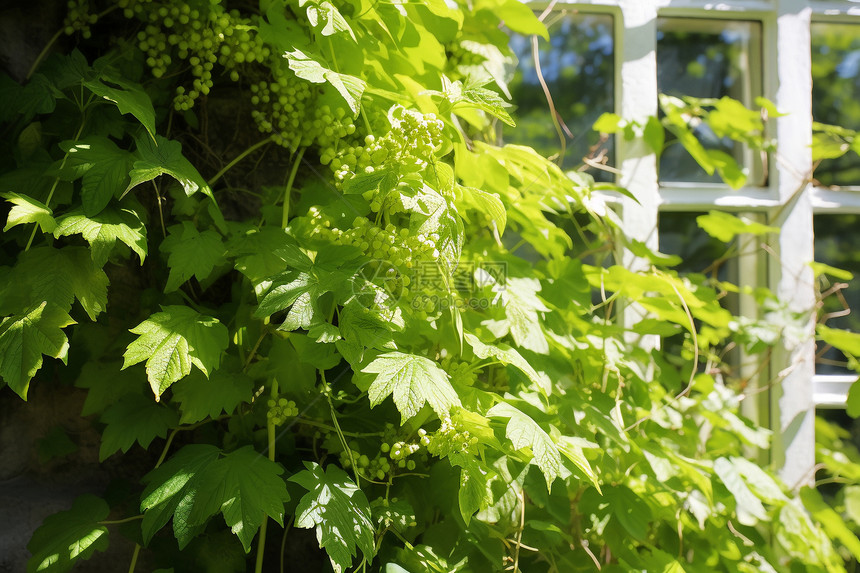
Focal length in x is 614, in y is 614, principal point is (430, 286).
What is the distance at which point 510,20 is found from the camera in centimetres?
108

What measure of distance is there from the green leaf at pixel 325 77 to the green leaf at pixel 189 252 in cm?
25

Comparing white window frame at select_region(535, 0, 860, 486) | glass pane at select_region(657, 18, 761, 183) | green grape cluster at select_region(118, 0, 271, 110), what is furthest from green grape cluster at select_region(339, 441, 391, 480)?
glass pane at select_region(657, 18, 761, 183)

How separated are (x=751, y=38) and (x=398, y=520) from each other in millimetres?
1386

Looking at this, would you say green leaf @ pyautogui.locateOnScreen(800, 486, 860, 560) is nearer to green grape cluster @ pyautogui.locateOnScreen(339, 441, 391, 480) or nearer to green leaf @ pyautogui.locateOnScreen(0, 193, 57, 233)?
green grape cluster @ pyautogui.locateOnScreen(339, 441, 391, 480)

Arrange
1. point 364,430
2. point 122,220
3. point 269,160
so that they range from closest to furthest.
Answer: point 122,220 → point 364,430 → point 269,160

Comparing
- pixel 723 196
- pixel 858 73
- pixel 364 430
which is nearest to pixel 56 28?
pixel 364 430

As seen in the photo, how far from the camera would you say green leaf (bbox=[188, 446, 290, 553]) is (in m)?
0.72

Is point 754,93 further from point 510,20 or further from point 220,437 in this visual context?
point 220,437

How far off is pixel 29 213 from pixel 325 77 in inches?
15.4

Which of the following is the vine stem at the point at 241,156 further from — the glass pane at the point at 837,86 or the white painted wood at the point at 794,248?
the glass pane at the point at 837,86

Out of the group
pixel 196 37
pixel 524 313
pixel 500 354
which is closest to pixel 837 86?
pixel 524 313

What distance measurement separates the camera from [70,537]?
2.77 feet

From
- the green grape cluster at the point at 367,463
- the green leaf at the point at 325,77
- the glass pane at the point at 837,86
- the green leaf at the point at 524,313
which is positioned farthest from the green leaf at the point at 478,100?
the glass pane at the point at 837,86

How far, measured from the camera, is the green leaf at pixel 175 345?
73cm
